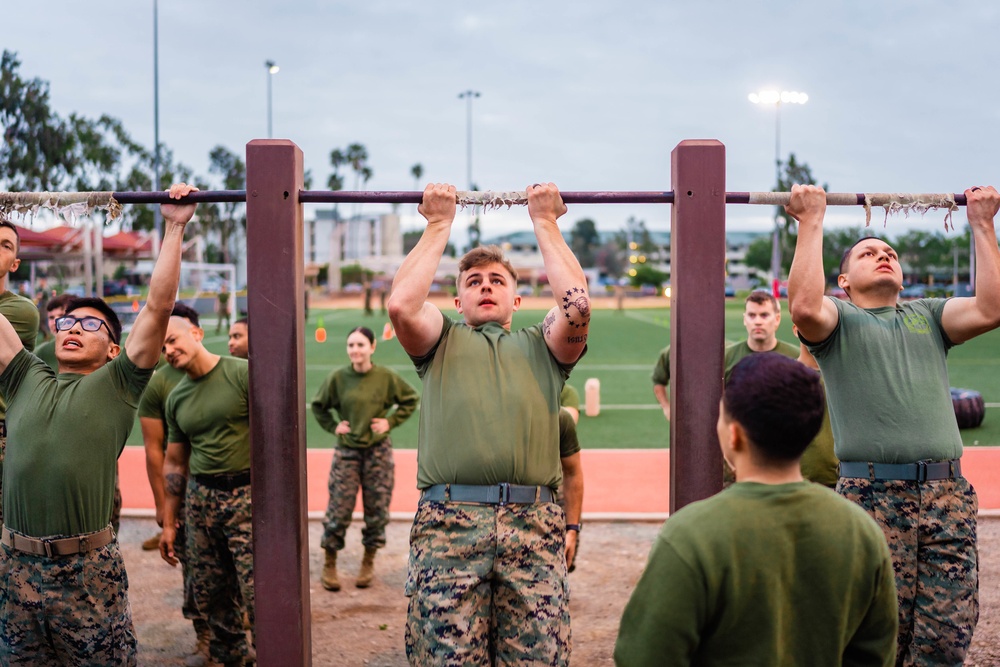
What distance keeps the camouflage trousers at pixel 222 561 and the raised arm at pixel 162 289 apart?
161 centimetres

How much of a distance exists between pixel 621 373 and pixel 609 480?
9331 mm

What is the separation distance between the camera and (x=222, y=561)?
4.85 meters

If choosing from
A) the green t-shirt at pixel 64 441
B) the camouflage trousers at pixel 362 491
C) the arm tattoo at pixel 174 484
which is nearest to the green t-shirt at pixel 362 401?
the camouflage trousers at pixel 362 491

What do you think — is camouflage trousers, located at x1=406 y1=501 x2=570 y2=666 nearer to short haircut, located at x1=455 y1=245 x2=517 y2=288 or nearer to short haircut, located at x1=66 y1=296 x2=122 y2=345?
short haircut, located at x1=455 y1=245 x2=517 y2=288

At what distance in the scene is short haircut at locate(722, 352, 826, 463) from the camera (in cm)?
193

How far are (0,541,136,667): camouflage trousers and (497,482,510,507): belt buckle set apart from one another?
1661 mm

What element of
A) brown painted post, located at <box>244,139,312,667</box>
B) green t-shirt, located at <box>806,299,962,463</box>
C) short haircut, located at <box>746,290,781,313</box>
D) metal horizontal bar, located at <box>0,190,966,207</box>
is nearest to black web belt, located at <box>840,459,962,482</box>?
green t-shirt, located at <box>806,299,962,463</box>

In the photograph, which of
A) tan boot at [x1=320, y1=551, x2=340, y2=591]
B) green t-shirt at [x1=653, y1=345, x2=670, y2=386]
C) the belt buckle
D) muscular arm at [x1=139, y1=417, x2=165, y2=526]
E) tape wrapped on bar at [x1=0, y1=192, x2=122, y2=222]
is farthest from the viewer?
green t-shirt at [x1=653, y1=345, x2=670, y2=386]

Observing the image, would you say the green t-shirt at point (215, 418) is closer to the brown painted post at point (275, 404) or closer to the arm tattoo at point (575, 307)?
the brown painted post at point (275, 404)

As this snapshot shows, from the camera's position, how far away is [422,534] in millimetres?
2986

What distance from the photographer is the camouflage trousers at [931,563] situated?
3.30 meters

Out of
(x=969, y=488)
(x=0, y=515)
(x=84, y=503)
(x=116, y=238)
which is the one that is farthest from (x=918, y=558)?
(x=116, y=238)

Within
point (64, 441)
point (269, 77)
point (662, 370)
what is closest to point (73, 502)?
point (64, 441)

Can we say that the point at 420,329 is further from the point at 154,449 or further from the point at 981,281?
the point at 154,449
